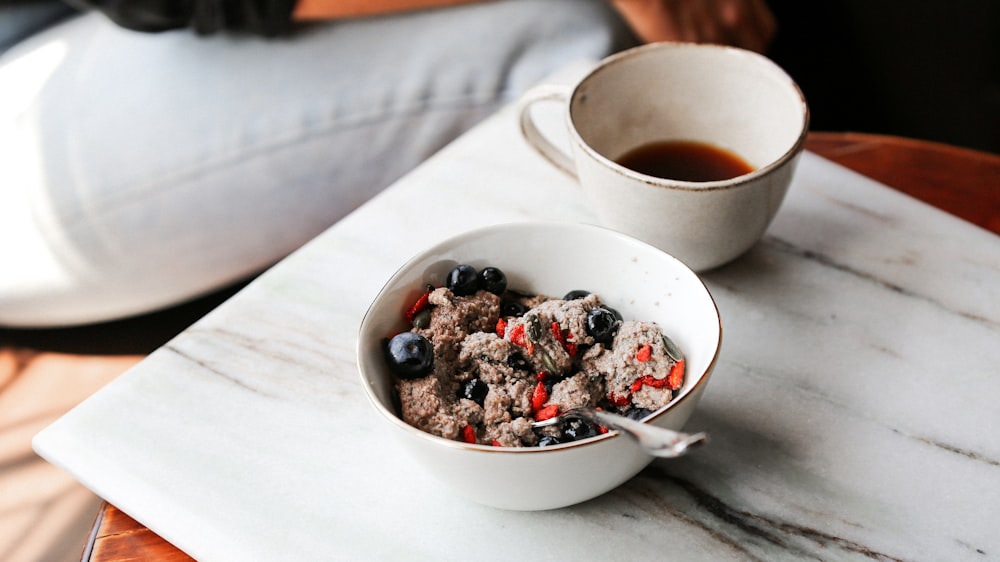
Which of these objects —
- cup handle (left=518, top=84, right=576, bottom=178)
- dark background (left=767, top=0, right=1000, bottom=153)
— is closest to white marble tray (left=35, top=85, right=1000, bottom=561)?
cup handle (left=518, top=84, right=576, bottom=178)

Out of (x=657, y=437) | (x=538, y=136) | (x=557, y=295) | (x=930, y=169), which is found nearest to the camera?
(x=657, y=437)

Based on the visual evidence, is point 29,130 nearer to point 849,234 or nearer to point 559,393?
point 559,393

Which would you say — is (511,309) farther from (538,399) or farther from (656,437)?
(656,437)

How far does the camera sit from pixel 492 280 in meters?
0.74

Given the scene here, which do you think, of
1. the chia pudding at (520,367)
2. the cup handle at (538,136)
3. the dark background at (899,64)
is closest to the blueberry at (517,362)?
the chia pudding at (520,367)

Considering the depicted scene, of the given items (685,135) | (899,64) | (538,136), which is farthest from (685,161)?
(899,64)

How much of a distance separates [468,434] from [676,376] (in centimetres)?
16

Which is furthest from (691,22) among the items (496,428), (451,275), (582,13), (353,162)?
(496,428)

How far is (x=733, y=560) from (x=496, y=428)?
0.66 ft

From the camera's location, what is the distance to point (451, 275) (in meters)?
0.73

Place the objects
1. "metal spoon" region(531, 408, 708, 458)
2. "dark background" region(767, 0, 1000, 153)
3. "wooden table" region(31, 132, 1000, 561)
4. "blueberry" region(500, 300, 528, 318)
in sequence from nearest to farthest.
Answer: "metal spoon" region(531, 408, 708, 458) < "blueberry" region(500, 300, 528, 318) < "wooden table" region(31, 132, 1000, 561) < "dark background" region(767, 0, 1000, 153)

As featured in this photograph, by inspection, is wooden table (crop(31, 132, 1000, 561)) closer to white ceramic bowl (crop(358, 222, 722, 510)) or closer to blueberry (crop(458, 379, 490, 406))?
white ceramic bowl (crop(358, 222, 722, 510))

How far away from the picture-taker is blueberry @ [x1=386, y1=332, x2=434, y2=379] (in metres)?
0.65

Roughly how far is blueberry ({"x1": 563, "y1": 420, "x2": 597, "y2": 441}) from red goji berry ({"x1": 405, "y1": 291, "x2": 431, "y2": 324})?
0.17 metres
